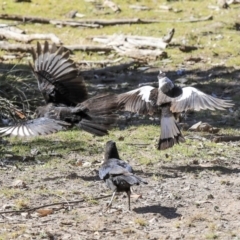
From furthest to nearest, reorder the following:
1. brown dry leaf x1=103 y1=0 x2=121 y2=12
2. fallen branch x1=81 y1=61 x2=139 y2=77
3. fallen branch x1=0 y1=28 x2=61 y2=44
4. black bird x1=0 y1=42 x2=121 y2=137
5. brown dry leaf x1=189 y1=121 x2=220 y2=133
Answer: brown dry leaf x1=103 y1=0 x2=121 y2=12 → fallen branch x1=0 y1=28 x2=61 y2=44 → fallen branch x1=81 y1=61 x2=139 y2=77 → brown dry leaf x1=189 y1=121 x2=220 y2=133 → black bird x1=0 y1=42 x2=121 y2=137

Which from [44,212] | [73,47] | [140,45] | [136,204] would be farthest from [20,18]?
[44,212]

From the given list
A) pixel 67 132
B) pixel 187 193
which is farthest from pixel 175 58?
pixel 187 193

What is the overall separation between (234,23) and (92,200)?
12.2 meters

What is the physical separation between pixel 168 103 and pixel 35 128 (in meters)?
1.87

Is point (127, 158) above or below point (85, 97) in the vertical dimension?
below

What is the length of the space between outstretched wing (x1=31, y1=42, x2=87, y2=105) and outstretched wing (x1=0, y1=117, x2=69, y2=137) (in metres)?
0.87

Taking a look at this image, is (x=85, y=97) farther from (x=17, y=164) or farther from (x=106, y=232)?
(x=106, y=232)

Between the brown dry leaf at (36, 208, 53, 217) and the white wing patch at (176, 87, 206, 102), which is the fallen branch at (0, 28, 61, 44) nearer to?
the white wing patch at (176, 87, 206, 102)

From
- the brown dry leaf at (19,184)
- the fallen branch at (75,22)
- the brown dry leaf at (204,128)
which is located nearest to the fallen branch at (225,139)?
the brown dry leaf at (204,128)

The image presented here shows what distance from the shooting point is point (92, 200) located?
779cm

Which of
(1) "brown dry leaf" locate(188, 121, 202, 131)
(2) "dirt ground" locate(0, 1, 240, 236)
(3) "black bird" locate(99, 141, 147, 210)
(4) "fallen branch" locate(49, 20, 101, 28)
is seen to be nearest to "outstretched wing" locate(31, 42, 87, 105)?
(2) "dirt ground" locate(0, 1, 240, 236)

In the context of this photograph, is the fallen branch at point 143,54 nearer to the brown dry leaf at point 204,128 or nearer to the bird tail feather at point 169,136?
the brown dry leaf at point 204,128

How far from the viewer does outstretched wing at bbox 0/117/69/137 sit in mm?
8141

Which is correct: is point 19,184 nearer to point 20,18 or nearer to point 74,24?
point 74,24
